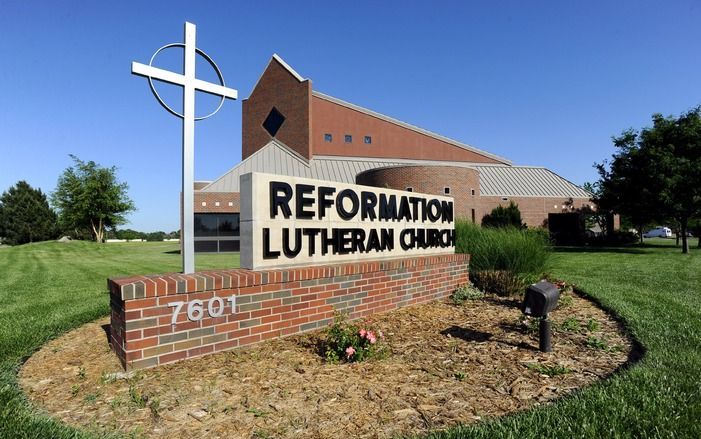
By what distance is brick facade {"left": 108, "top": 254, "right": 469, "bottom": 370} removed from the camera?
383 cm

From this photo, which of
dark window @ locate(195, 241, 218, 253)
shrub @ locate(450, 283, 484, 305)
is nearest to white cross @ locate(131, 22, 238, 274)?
shrub @ locate(450, 283, 484, 305)

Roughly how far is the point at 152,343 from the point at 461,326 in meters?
3.80

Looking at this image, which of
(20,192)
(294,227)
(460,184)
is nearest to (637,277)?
(294,227)

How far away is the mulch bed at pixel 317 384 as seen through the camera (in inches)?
111

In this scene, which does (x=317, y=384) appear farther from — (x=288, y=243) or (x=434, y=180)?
(x=434, y=180)

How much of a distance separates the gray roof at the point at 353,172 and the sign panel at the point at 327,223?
21.5 meters

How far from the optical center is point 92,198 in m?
39.0

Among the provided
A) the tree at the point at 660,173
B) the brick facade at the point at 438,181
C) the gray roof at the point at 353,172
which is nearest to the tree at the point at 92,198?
the gray roof at the point at 353,172

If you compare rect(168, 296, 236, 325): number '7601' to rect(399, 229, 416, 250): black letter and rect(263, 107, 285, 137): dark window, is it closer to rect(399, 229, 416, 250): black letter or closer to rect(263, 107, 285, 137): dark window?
rect(399, 229, 416, 250): black letter

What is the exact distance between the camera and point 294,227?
544 cm

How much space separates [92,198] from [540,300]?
44.6 m

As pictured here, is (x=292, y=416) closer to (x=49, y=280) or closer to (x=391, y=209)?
(x=391, y=209)

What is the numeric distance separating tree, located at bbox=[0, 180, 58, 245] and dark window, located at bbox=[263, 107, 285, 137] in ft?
144

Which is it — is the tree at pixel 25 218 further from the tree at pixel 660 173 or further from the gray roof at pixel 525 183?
the tree at pixel 660 173
